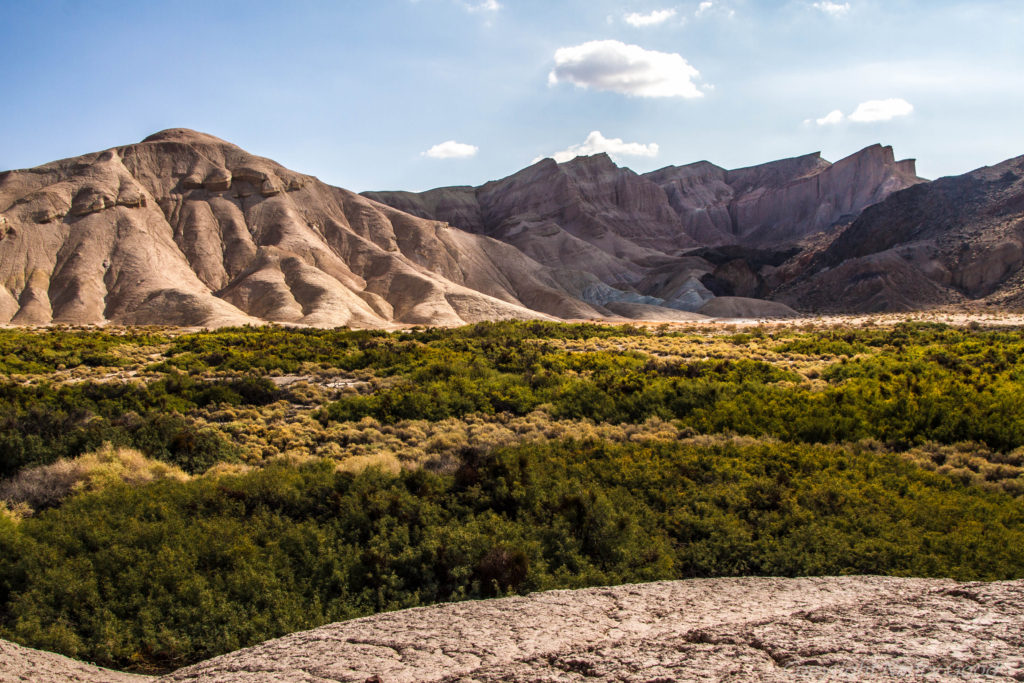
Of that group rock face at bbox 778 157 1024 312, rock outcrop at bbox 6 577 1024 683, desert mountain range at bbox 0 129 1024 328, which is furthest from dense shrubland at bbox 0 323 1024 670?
rock face at bbox 778 157 1024 312

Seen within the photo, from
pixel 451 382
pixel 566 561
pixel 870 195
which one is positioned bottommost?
pixel 566 561

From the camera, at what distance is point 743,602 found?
6.27m

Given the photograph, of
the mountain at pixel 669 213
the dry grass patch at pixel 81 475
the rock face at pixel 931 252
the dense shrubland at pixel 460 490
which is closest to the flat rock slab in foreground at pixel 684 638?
the dense shrubland at pixel 460 490

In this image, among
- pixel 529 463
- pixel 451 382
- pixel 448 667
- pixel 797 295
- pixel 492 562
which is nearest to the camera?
pixel 448 667

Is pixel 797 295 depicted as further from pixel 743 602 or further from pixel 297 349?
pixel 743 602

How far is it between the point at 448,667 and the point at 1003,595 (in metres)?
4.88

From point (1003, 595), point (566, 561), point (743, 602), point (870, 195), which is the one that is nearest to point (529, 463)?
point (566, 561)

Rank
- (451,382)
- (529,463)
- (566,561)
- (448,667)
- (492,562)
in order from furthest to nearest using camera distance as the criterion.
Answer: (451,382) < (529,463) < (566,561) < (492,562) < (448,667)

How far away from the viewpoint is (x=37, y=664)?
18.4ft

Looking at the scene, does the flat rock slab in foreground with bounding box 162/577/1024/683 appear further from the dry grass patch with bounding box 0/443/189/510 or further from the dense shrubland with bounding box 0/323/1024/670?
the dry grass patch with bounding box 0/443/189/510

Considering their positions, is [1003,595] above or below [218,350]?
below

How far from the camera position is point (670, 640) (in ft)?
16.9

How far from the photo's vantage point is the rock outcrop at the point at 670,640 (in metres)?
4.46

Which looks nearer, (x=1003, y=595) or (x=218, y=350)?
(x=1003, y=595)
